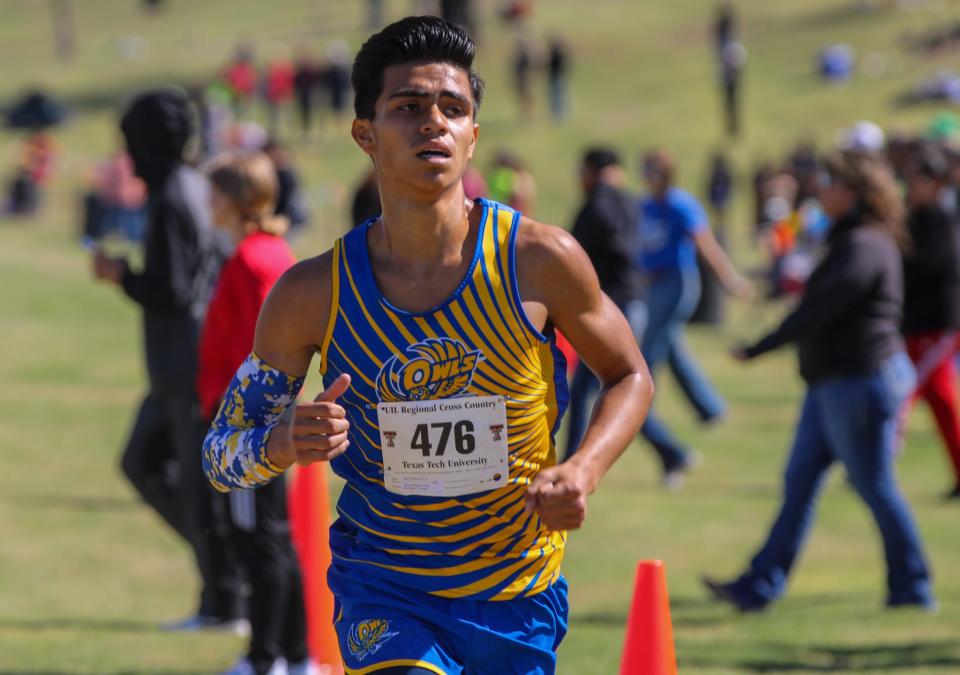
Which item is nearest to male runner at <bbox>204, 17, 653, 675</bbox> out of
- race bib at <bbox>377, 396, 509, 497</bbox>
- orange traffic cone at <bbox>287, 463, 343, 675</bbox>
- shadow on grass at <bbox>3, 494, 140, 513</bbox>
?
race bib at <bbox>377, 396, 509, 497</bbox>

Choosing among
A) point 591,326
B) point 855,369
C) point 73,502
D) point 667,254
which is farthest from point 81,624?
point 667,254

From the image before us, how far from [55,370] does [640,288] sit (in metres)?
8.06

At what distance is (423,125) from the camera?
146 inches

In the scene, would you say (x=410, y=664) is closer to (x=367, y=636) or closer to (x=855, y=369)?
(x=367, y=636)

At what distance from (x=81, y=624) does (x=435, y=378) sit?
4615mm

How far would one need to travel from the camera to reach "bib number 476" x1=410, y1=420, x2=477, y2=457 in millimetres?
3713

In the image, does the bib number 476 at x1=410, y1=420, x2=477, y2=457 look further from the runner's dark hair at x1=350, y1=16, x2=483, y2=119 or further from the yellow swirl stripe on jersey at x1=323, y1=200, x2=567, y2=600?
the runner's dark hair at x1=350, y1=16, x2=483, y2=119

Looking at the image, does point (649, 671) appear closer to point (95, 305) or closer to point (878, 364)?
point (878, 364)

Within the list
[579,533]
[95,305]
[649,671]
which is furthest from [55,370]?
[649,671]

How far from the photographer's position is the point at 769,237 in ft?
83.7

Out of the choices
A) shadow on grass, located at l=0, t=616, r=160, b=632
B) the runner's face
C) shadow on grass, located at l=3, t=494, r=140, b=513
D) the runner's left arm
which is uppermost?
the runner's face

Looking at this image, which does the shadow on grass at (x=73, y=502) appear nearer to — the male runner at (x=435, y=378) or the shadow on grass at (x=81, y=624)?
the shadow on grass at (x=81, y=624)

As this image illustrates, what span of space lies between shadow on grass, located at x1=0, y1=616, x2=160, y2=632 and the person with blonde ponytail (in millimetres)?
1336

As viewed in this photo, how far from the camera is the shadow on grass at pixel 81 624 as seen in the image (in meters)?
7.71
